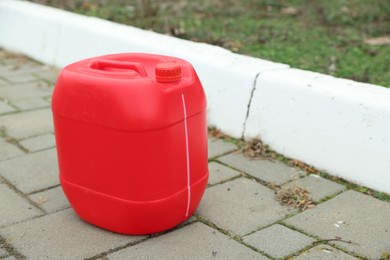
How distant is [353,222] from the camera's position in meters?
2.56

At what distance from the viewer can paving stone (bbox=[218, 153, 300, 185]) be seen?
302cm

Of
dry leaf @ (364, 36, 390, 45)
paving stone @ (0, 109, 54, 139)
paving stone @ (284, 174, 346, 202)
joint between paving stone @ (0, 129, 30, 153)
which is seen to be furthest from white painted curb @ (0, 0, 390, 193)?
dry leaf @ (364, 36, 390, 45)

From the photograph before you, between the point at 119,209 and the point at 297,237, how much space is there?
756mm

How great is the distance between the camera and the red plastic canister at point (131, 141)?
2.23 m

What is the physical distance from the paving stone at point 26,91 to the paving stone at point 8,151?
0.91 m

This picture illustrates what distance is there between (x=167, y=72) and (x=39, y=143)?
5.16 feet

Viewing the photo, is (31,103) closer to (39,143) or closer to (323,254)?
(39,143)

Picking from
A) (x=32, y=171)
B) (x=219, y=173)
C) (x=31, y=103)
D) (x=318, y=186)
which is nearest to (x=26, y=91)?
(x=31, y=103)

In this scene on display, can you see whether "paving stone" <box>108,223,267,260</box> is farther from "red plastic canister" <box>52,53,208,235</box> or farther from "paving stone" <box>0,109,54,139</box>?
"paving stone" <box>0,109,54,139</box>

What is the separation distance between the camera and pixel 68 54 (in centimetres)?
493

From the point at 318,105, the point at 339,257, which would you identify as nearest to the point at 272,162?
the point at 318,105

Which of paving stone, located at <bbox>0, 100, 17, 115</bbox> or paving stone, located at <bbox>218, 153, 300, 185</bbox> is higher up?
paving stone, located at <bbox>218, 153, 300, 185</bbox>

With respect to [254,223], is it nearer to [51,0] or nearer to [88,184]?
[88,184]

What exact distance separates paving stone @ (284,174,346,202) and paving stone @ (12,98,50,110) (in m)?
2.09
